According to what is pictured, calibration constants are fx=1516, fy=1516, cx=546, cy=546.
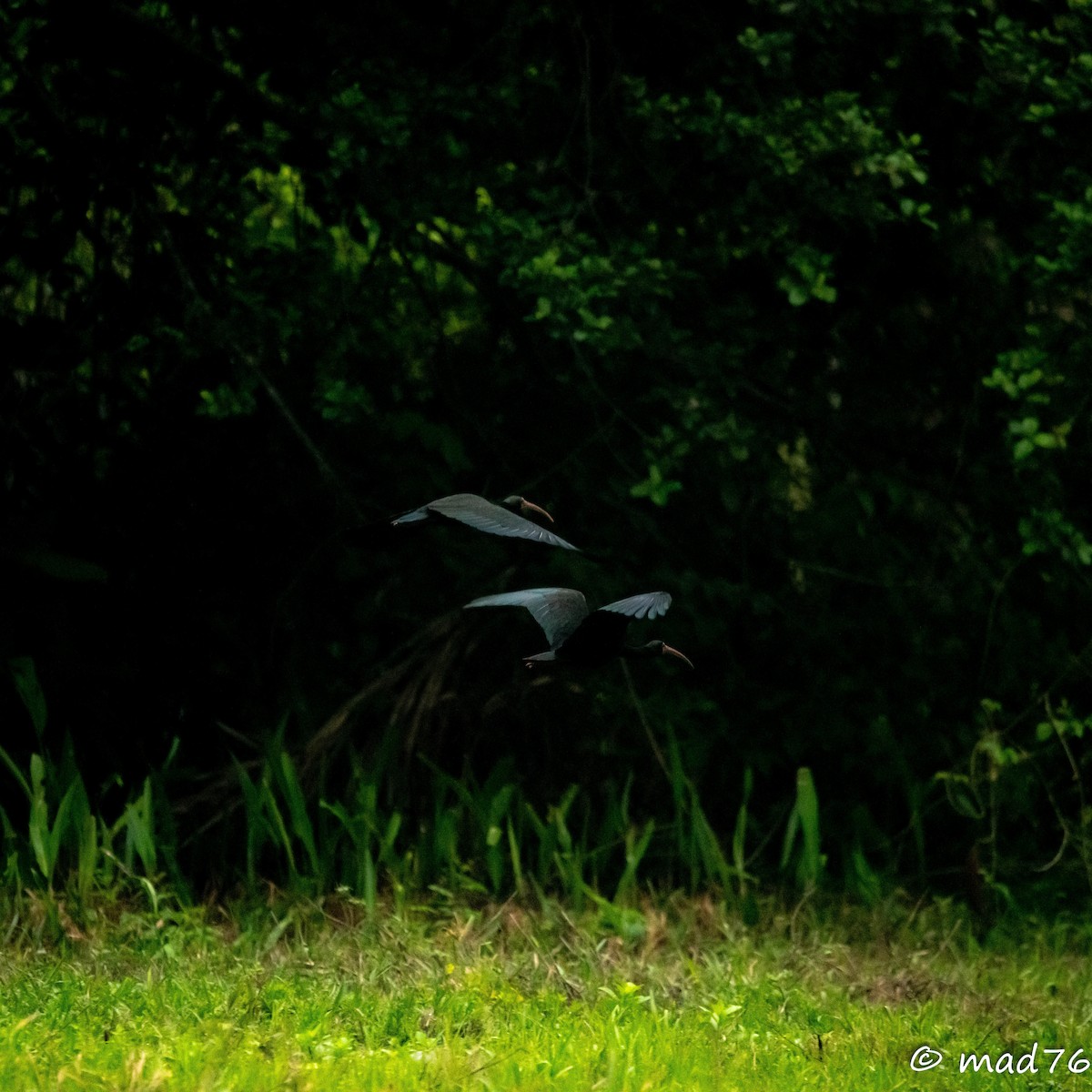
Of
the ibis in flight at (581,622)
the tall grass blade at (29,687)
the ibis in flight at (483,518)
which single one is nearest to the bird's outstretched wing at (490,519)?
the ibis in flight at (483,518)

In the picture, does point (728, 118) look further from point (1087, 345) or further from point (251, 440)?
point (251, 440)

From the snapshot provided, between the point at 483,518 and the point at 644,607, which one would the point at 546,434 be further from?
the point at 644,607

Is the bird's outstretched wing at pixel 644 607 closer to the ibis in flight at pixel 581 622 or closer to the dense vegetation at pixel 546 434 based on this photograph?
the ibis in flight at pixel 581 622

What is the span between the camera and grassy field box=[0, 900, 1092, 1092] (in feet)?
11.4

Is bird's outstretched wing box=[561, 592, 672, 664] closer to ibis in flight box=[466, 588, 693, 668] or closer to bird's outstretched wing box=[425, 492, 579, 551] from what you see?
ibis in flight box=[466, 588, 693, 668]

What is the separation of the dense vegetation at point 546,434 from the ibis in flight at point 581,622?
220cm

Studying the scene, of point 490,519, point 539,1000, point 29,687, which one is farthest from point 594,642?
point 29,687

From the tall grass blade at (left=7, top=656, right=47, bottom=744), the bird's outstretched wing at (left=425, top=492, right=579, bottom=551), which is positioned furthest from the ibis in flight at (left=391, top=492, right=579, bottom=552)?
the tall grass blade at (left=7, top=656, right=47, bottom=744)

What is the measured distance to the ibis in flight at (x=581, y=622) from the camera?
9.91ft

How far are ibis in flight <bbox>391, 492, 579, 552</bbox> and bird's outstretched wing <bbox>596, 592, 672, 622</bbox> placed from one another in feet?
0.57

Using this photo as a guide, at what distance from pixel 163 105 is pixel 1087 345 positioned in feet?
11.7

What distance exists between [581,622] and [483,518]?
31cm

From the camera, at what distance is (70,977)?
4484mm

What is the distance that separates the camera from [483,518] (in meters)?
3.24
